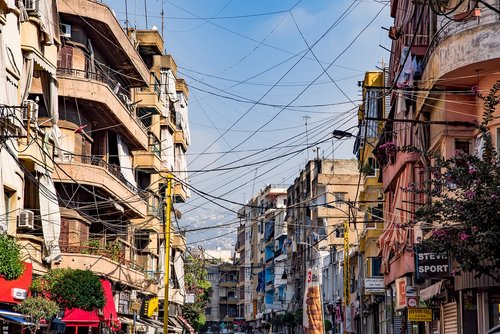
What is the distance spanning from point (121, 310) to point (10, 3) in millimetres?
22794

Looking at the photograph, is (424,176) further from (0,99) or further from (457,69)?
(0,99)

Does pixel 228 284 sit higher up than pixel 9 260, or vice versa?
pixel 228 284

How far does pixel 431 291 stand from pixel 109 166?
64.3ft

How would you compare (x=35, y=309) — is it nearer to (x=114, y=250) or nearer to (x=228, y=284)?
(x=114, y=250)

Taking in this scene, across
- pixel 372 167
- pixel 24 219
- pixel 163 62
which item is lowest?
pixel 24 219

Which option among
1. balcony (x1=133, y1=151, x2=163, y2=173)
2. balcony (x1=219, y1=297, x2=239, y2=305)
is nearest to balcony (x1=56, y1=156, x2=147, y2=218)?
balcony (x1=133, y1=151, x2=163, y2=173)

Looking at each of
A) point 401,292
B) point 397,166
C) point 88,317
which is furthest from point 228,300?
point 397,166

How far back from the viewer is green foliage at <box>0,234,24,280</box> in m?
22.8

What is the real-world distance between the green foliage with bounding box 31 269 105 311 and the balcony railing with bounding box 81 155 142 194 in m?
9.50

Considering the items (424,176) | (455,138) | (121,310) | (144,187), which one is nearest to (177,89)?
(144,187)

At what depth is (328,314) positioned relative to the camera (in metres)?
90.8

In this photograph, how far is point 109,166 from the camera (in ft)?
141

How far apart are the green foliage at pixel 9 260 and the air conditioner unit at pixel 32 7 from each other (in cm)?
907

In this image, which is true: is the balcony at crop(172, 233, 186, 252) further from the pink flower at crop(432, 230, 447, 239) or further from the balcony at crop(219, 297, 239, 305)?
the balcony at crop(219, 297, 239, 305)
